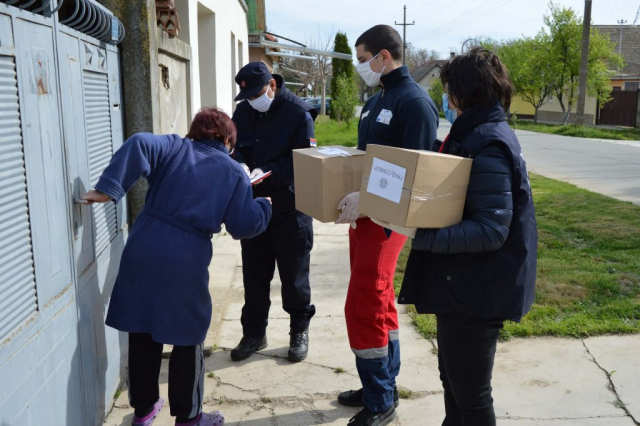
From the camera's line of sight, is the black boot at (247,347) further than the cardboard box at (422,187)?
Yes

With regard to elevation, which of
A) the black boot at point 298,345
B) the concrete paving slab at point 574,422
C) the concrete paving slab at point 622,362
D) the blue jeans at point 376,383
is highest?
the blue jeans at point 376,383

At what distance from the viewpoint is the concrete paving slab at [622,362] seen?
3.51 metres

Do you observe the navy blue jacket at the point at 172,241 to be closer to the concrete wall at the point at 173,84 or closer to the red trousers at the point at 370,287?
the red trousers at the point at 370,287

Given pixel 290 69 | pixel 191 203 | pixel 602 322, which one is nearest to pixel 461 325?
pixel 191 203

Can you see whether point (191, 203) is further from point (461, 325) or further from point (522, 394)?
point (522, 394)

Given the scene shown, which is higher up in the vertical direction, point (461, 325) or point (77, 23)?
point (77, 23)

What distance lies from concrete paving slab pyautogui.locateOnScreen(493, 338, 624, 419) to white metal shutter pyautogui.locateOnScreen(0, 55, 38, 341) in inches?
100.0

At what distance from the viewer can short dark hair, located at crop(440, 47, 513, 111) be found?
2340mm

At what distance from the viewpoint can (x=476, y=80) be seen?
234cm

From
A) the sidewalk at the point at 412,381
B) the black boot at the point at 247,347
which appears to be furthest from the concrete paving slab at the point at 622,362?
the black boot at the point at 247,347

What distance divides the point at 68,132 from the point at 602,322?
12.9ft

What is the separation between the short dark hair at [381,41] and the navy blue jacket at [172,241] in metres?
1.07

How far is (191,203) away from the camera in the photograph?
9.11 feet

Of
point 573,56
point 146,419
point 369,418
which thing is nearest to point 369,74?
point 369,418
